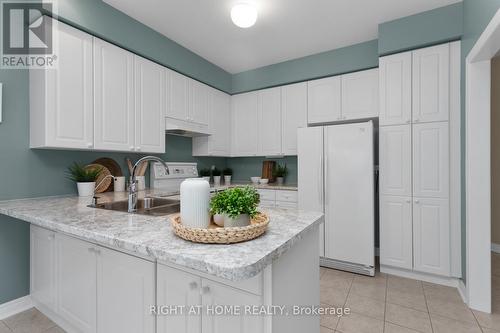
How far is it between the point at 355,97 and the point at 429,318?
2.36 m

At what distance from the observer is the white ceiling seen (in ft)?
7.45

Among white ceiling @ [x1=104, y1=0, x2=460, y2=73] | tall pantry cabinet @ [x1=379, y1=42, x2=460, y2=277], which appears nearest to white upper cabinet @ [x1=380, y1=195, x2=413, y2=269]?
tall pantry cabinet @ [x1=379, y1=42, x2=460, y2=277]

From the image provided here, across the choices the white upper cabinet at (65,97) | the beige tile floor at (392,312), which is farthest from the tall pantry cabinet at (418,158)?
the white upper cabinet at (65,97)

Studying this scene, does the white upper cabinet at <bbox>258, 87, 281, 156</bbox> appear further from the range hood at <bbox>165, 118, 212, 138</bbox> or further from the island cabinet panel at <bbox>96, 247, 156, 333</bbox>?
the island cabinet panel at <bbox>96, 247, 156, 333</bbox>

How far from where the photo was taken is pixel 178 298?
41.2 inches

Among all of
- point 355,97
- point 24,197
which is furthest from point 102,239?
point 355,97

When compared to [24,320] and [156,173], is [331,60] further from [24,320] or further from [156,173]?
[24,320]

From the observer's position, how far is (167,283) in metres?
1.07

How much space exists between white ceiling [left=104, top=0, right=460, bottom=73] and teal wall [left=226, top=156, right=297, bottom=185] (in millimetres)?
1562

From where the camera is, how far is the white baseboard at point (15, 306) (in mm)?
1894

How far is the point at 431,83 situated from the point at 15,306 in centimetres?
422

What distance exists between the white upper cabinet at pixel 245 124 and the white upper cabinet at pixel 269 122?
0.07 m

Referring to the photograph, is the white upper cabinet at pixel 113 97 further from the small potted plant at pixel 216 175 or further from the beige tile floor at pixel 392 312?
the small potted plant at pixel 216 175

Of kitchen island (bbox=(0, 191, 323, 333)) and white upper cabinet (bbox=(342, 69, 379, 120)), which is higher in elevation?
white upper cabinet (bbox=(342, 69, 379, 120))
